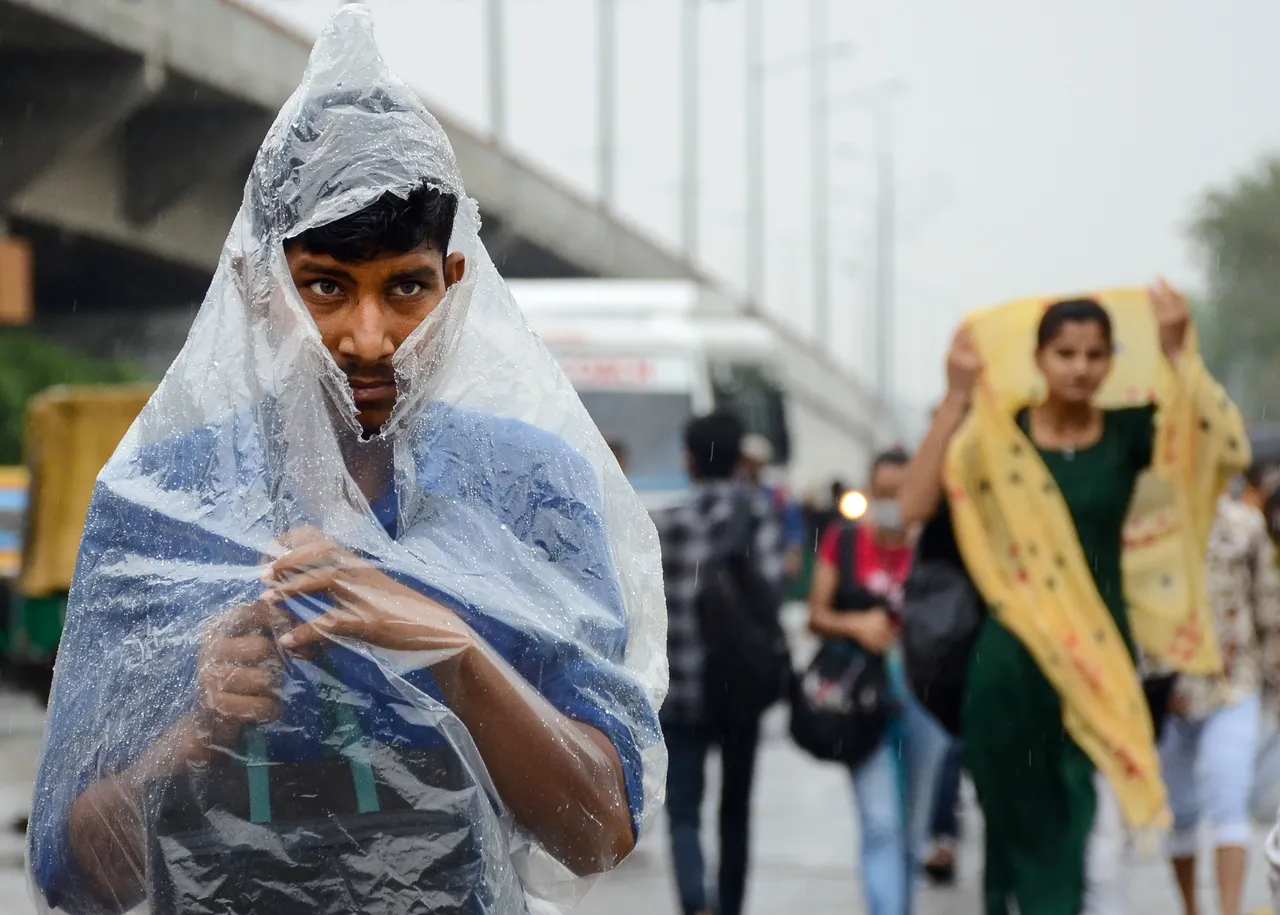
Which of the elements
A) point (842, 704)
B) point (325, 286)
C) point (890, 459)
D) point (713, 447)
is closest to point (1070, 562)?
point (842, 704)

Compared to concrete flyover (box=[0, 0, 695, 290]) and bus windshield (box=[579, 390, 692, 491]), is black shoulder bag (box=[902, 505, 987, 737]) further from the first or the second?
concrete flyover (box=[0, 0, 695, 290])

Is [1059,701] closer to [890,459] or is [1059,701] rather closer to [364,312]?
[890,459]

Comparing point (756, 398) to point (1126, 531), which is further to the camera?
point (756, 398)

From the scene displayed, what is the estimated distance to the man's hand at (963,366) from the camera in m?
5.49

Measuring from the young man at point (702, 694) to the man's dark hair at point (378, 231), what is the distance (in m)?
4.70

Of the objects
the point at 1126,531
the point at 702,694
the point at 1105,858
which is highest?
the point at 1126,531

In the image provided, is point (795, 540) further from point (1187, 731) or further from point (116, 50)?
point (1187, 731)

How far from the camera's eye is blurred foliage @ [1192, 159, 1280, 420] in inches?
2680

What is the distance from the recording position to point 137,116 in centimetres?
2028

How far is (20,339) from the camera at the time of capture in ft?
102

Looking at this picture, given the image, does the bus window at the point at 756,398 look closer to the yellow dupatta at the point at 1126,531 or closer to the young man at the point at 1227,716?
the young man at the point at 1227,716

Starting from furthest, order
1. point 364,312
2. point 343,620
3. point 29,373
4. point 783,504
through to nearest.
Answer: point 29,373
point 783,504
point 364,312
point 343,620

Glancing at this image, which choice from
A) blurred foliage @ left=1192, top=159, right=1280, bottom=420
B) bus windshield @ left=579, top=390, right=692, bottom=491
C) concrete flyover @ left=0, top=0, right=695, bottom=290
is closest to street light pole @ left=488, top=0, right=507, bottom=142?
concrete flyover @ left=0, top=0, right=695, bottom=290

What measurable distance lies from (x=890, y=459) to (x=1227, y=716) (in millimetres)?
2037
